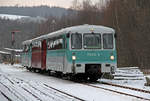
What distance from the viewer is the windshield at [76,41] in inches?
705

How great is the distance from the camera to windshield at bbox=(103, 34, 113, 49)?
18206mm

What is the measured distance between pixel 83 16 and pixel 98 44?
46542mm

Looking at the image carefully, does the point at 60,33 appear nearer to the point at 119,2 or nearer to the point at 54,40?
the point at 54,40

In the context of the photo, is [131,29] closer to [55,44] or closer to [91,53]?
[55,44]

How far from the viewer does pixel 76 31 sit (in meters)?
→ 18.0

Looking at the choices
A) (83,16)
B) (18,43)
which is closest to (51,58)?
(83,16)

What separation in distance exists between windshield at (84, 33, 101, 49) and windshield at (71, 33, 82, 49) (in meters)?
0.29

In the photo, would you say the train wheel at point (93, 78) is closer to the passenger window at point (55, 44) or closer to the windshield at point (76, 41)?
the windshield at point (76, 41)

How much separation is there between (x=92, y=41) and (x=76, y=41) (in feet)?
2.99

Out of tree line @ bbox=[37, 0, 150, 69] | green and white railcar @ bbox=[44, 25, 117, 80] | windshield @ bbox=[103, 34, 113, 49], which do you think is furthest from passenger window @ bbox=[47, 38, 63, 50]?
tree line @ bbox=[37, 0, 150, 69]

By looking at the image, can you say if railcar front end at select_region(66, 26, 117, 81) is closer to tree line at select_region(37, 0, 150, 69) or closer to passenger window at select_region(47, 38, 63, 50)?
passenger window at select_region(47, 38, 63, 50)

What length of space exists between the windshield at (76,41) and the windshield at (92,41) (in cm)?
29

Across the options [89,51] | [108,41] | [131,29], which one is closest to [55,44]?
[89,51]

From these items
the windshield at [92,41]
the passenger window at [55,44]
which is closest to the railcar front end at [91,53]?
the windshield at [92,41]
